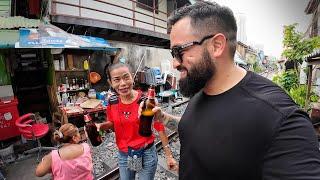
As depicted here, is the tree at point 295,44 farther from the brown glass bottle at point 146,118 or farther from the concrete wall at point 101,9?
the brown glass bottle at point 146,118

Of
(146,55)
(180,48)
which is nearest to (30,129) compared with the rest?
(180,48)

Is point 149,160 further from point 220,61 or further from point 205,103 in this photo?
point 220,61

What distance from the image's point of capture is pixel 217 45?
1.57 meters

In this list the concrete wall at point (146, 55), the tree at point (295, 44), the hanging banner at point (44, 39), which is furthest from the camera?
the concrete wall at point (146, 55)

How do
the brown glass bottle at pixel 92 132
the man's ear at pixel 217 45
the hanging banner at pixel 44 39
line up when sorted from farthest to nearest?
the hanging banner at pixel 44 39 → the brown glass bottle at pixel 92 132 → the man's ear at pixel 217 45

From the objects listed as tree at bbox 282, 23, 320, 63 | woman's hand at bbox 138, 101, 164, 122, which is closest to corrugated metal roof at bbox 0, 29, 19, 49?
woman's hand at bbox 138, 101, 164, 122

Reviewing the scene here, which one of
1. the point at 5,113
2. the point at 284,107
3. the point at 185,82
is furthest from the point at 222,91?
the point at 5,113

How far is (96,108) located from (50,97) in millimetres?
2025

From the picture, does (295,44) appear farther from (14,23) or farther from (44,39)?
(14,23)

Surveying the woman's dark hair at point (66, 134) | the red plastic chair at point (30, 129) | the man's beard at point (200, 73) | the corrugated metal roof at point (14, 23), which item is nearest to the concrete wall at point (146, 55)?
the corrugated metal roof at point (14, 23)

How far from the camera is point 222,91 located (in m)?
1.57

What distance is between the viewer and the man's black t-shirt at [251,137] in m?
1.13

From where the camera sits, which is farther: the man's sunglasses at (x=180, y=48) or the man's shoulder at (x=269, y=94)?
the man's sunglasses at (x=180, y=48)

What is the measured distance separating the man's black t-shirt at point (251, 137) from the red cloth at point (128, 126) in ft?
4.65
